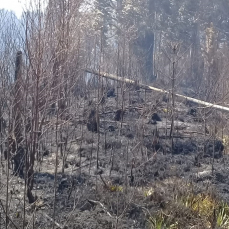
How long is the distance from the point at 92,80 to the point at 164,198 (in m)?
11.4

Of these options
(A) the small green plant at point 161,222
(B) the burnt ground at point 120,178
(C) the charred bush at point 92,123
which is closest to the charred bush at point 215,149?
(B) the burnt ground at point 120,178

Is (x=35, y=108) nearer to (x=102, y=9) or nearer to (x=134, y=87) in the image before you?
(x=134, y=87)

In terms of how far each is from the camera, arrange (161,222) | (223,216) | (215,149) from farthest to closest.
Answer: (215,149)
(223,216)
(161,222)

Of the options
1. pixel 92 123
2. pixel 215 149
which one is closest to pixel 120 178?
pixel 215 149

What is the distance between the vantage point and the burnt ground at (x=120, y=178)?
7.33m

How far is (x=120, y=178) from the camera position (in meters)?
9.45

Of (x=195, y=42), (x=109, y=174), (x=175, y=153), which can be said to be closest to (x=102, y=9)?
(x=195, y=42)

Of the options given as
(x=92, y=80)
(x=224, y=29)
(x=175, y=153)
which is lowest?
(x=175, y=153)

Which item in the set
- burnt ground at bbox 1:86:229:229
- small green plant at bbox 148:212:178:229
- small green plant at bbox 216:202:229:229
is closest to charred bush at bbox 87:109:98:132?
burnt ground at bbox 1:86:229:229

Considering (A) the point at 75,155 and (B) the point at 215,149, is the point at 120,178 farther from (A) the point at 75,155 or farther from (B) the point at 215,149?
(B) the point at 215,149

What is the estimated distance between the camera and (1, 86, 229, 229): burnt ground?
289 inches

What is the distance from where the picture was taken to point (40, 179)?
371 inches

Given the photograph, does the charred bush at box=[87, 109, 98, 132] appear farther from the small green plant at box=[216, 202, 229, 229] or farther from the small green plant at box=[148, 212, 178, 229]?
the small green plant at box=[148, 212, 178, 229]

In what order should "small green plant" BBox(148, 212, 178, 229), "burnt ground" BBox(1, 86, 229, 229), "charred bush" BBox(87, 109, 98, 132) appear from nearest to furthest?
1. "small green plant" BBox(148, 212, 178, 229)
2. "burnt ground" BBox(1, 86, 229, 229)
3. "charred bush" BBox(87, 109, 98, 132)
